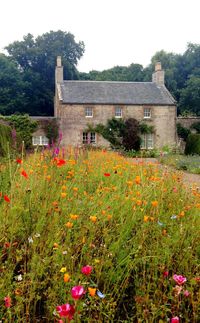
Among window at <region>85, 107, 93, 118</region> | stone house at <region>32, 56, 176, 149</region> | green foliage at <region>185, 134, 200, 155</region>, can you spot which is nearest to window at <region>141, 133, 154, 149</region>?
stone house at <region>32, 56, 176, 149</region>

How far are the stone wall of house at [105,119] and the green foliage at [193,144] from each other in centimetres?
211

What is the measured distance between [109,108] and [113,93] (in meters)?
1.88

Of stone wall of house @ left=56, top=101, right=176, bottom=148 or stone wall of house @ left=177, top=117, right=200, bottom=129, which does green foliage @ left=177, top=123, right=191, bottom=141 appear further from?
stone wall of house @ left=56, top=101, right=176, bottom=148

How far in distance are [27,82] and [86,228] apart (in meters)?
42.2

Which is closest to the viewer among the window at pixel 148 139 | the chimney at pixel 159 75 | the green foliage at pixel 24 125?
the green foliage at pixel 24 125

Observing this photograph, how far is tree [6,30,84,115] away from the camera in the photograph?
43812mm

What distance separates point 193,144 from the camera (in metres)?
29.2

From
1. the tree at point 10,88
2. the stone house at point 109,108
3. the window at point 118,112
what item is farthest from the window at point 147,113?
the tree at point 10,88

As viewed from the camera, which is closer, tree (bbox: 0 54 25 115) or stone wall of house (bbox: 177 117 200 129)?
stone wall of house (bbox: 177 117 200 129)

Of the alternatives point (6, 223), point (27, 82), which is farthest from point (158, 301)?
point (27, 82)

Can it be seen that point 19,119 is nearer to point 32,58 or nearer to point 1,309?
point 32,58

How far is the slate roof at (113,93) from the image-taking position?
31.4 meters

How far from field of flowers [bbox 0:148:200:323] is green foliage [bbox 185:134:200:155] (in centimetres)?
2495

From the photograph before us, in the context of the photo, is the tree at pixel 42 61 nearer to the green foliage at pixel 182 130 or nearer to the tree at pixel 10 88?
the tree at pixel 10 88
